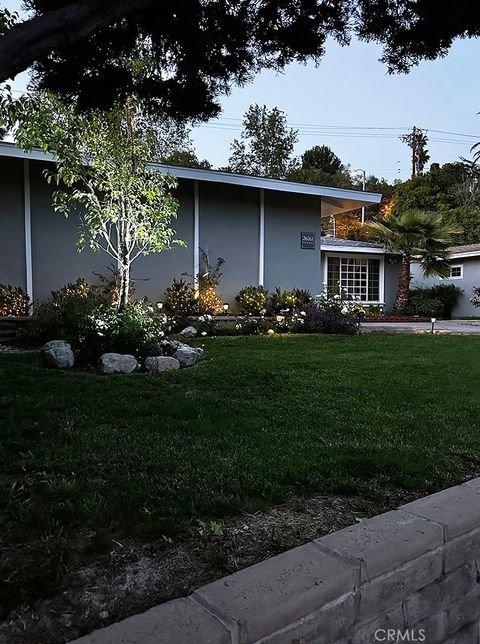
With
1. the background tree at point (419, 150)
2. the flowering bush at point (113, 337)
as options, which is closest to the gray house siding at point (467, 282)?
the flowering bush at point (113, 337)

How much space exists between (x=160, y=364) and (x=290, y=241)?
22.4 feet

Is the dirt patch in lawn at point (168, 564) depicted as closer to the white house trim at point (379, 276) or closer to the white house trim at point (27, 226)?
the white house trim at point (27, 226)

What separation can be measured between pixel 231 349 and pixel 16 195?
4937 mm

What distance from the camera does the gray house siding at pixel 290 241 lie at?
36.7 feet

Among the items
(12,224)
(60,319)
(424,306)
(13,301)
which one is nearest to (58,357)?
(60,319)

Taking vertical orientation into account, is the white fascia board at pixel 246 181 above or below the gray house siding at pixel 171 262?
above

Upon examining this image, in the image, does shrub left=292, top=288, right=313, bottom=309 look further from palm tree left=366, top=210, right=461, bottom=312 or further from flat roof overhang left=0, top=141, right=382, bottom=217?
palm tree left=366, top=210, right=461, bottom=312

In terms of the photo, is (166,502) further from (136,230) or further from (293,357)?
(136,230)

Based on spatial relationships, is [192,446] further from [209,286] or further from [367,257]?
[367,257]

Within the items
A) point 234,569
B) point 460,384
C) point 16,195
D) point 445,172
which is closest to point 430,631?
point 234,569

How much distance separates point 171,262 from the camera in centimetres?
1016

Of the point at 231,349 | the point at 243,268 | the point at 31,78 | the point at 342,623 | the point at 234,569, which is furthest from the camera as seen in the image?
the point at 243,268

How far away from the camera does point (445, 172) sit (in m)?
32.7

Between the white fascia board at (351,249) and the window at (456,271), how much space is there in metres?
3.86
